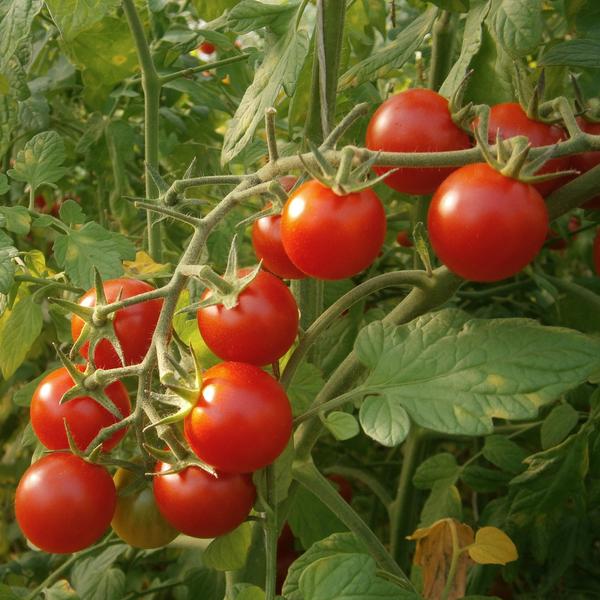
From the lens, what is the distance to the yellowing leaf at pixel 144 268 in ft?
2.95

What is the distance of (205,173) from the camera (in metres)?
1.26

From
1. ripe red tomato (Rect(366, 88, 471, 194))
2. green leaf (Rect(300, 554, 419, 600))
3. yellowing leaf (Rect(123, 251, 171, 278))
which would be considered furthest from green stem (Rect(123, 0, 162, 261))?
green leaf (Rect(300, 554, 419, 600))

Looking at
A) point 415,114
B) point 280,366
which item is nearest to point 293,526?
point 280,366

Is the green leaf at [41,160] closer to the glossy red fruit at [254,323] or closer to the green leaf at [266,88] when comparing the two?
the green leaf at [266,88]

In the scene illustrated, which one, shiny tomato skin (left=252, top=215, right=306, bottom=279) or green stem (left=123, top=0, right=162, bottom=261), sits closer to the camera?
shiny tomato skin (left=252, top=215, right=306, bottom=279)

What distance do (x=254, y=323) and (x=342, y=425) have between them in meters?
0.11

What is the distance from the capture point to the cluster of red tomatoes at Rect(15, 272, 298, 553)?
60 cm

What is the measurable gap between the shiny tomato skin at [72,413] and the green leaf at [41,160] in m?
0.36

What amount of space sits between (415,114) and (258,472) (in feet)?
1.14

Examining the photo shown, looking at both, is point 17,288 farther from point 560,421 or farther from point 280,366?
point 560,421

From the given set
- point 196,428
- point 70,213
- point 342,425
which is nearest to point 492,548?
point 342,425

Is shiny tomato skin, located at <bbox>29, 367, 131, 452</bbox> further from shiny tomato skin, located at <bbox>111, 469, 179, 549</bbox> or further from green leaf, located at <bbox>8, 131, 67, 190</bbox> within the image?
green leaf, located at <bbox>8, 131, 67, 190</bbox>

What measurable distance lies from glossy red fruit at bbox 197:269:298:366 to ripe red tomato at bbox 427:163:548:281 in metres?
0.14

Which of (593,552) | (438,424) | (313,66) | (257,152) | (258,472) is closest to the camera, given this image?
(438,424)
